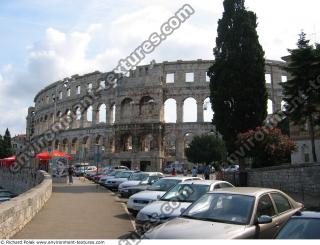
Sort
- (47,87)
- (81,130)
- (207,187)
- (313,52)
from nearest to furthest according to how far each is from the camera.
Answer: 1. (207,187)
2. (313,52)
3. (81,130)
4. (47,87)

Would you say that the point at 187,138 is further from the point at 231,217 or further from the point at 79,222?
the point at 231,217

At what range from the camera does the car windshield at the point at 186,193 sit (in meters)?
10.4

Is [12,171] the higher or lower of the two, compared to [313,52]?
lower

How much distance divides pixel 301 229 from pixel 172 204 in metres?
4.88

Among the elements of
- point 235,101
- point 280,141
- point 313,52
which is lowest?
point 280,141

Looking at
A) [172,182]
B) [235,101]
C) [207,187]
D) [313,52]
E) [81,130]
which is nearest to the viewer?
[207,187]

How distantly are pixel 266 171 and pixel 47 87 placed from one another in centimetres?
6224


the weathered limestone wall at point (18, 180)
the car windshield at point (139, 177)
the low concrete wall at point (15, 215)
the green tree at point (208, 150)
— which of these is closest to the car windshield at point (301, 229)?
the low concrete wall at point (15, 215)

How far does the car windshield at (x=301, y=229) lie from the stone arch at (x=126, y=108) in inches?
2262

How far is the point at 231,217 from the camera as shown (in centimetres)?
699

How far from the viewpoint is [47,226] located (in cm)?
1139

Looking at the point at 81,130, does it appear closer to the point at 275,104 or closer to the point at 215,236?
the point at 275,104

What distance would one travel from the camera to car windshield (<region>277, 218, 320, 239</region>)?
5551mm

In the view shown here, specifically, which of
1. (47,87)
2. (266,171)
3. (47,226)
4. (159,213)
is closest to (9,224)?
(47,226)
